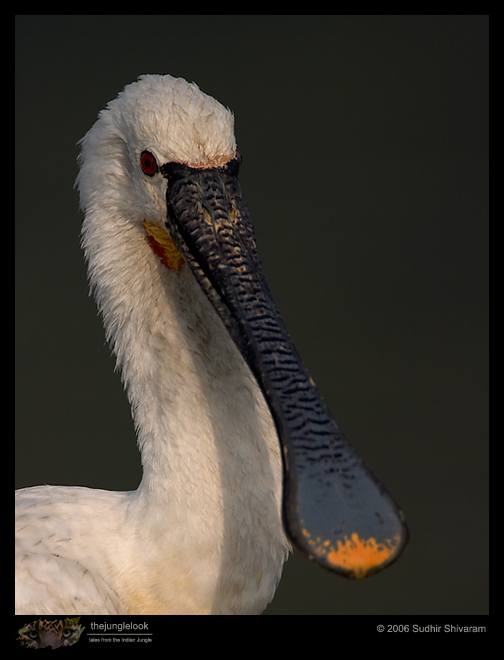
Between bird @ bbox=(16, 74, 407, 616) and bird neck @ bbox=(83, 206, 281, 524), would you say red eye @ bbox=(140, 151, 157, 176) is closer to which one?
bird @ bbox=(16, 74, 407, 616)

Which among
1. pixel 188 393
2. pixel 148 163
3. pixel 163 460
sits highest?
pixel 148 163

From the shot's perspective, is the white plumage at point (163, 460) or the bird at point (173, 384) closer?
the bird at point (173, 384)

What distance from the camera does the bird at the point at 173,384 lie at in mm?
1614

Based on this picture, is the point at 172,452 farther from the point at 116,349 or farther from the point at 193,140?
the point at 193,140

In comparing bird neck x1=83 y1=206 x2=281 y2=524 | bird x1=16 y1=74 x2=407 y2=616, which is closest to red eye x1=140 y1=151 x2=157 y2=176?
bird x1=16 y1=74 x2=407 y2=616

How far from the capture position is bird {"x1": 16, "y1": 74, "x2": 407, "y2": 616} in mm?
1614

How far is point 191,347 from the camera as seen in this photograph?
177 centimetres

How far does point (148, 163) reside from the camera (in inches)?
66.0

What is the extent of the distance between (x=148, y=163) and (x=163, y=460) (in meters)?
0.63

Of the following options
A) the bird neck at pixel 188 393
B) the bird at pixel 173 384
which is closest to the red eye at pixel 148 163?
the bird at pixel 173 384

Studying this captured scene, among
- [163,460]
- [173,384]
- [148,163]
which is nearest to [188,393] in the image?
[173,384]

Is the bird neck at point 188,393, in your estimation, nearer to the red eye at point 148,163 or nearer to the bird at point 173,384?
the bird at point 173,384

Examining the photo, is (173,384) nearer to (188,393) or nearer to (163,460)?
(188,393)
